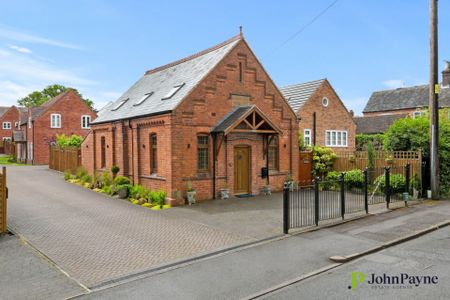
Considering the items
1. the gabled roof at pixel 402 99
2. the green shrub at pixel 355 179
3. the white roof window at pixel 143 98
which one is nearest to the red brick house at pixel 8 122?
the white roof window at pixel 143 98

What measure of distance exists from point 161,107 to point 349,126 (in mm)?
21957

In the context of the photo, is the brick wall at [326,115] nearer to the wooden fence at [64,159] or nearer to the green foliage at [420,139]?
the green foliage at [420,139]

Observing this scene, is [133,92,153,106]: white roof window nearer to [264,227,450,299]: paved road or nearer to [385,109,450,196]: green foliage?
[385,109,450,196]: green foliage

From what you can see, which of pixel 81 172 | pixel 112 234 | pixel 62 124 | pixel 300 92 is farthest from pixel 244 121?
pixel 62 124

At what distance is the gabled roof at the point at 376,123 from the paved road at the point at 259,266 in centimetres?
3418

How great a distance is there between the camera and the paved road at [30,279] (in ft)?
21.3

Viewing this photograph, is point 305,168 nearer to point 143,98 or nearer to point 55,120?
point 143,98

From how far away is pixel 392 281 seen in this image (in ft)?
22.4

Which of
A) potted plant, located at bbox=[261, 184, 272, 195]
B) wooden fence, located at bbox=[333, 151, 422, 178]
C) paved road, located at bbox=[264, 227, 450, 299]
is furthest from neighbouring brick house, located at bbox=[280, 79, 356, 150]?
paved road, located at bbox=[264, 227, 450, 299]

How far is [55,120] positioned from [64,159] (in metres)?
14.7

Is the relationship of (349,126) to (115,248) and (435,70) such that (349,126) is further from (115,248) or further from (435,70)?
(115,248)

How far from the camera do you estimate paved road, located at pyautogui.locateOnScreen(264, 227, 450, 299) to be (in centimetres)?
626

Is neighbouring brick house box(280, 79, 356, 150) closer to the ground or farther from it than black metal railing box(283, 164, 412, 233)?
farther from it

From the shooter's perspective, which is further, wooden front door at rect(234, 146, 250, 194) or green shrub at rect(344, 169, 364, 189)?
green shrub at rect(344, 169, 364, 189)
